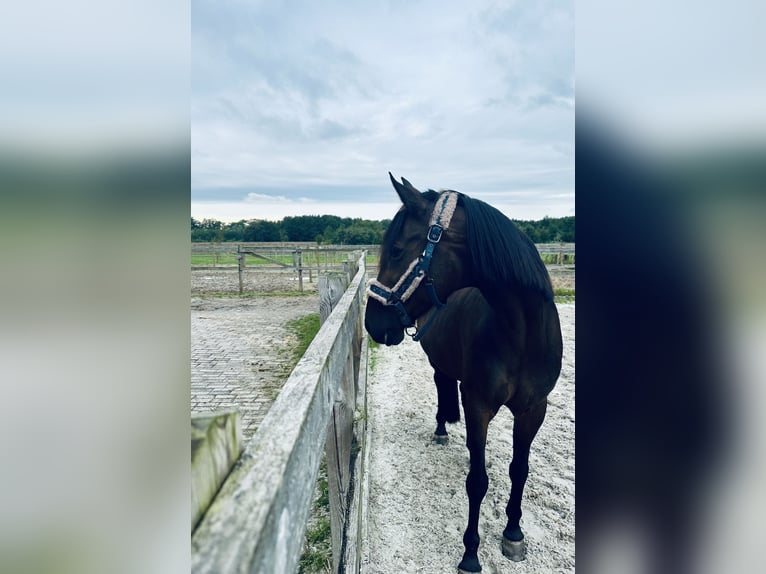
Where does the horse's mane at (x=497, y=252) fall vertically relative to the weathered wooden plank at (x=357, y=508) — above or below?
above

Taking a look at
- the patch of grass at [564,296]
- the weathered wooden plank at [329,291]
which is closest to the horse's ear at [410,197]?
the weathered wooden plank at [329,291]

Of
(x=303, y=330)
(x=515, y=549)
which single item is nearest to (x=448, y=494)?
(x=515, y=549)

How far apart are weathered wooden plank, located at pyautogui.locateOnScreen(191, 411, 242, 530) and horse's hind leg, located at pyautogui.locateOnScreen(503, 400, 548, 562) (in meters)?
2.06

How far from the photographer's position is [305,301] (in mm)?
10914

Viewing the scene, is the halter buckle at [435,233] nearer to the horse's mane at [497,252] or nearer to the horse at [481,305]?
the horse at [481,305]

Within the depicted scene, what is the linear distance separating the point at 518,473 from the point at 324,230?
108 ft

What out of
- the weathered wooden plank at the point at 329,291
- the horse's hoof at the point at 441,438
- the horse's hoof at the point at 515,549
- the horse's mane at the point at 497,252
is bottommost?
the horse's hoof at the point at 515,549

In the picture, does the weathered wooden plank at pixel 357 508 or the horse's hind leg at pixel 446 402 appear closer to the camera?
the weathered wooden plank at pixel 357 508

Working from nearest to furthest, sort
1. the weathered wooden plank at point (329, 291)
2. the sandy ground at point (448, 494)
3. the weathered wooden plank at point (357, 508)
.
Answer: the weathered wooden plank at point (357, 508), the sandy ground at point (448, 494), the weathered wooden plank at point (329, 291)

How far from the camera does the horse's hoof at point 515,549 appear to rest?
221 centimetres

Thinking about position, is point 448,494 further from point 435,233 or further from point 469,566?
point 435,233

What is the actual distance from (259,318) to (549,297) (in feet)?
24.6
